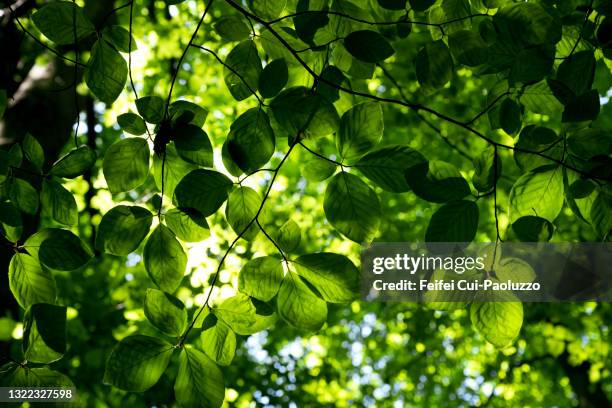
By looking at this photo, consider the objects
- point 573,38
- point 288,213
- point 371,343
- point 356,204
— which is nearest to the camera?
point 356,204

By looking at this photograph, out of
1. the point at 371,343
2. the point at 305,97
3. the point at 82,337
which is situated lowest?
the point at 371,343

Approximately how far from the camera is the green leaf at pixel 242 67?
1.03 meters

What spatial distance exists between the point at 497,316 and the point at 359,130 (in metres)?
0.42

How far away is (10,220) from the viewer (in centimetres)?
98

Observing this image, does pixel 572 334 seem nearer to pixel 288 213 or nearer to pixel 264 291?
pixel 288 213

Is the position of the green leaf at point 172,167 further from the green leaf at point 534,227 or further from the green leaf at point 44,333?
the green leaf at point 534,227

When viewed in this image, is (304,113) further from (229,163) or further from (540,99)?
(540,99)

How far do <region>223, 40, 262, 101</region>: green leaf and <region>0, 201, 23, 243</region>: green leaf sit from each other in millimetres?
506

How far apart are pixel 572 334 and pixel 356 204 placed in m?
5.38

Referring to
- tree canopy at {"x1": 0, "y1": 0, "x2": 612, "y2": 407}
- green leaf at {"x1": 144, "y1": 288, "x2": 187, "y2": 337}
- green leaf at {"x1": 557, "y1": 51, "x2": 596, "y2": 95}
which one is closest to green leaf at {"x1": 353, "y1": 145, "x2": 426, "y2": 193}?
tree canopy at {"x1": 0, "y1": 0, "x2": 612, "y2": 407}

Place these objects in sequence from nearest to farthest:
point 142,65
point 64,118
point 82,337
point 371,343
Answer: point 64,118 < point 82,337 < point 142,65 < point 371,343

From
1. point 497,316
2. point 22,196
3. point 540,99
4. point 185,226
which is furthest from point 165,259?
point 540,99

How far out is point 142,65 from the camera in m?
4.92

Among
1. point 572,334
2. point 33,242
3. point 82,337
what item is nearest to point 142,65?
point 82,337
